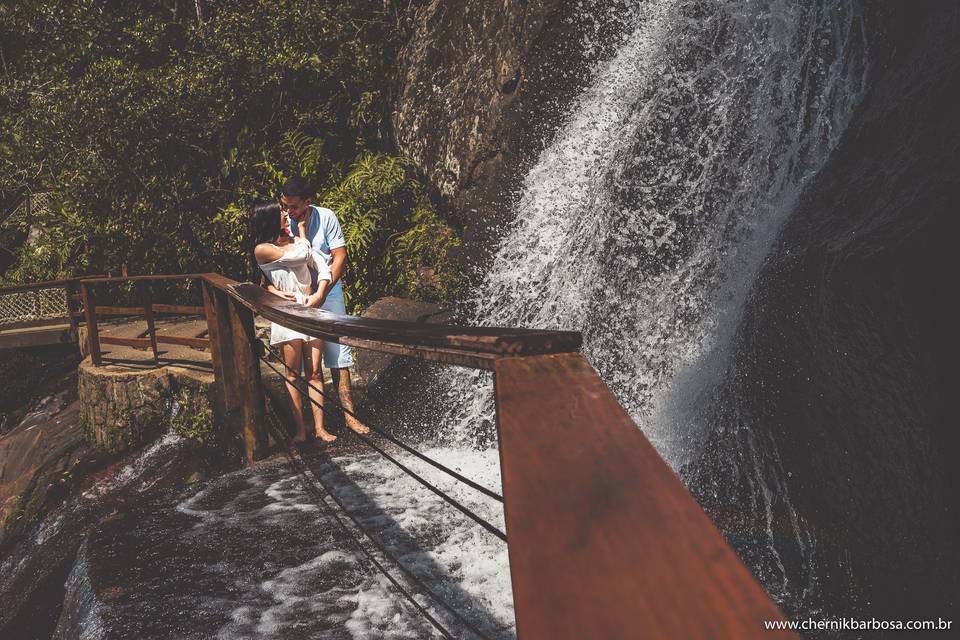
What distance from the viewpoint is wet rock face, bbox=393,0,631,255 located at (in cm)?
859

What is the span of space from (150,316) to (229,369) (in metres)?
3.94

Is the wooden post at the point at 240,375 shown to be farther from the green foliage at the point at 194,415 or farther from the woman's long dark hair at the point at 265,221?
the green foliage at the point at 194,415

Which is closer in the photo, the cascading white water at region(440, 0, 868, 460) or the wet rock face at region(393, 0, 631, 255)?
the cascading white water at region(440, 0, 868, 460)

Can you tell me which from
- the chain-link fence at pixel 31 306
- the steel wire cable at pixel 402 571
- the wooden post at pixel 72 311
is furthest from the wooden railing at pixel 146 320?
the chain-link fence at pixel 31 306

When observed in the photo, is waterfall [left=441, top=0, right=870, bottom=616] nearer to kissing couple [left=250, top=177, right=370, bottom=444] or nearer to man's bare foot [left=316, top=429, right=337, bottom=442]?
man's bare foot [left=316, top=429, right=337, bottom=442]

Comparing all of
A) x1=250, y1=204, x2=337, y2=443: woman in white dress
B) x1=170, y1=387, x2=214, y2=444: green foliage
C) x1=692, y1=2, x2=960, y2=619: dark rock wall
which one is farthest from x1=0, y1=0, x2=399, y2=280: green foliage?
x1=692, y1=2, x2=960, y2=619: dark rock wall

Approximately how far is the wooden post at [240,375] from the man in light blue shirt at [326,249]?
54cm

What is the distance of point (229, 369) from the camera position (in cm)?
431

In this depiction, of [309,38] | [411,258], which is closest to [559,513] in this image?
[411,258]

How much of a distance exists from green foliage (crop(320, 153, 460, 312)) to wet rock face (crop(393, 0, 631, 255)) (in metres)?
0.35

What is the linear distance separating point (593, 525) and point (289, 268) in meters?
4.16

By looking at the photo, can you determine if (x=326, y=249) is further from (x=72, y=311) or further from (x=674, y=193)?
(x=72, y=311)

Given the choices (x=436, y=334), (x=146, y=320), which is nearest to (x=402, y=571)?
(x=436, y=334)

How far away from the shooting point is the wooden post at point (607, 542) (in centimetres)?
60
